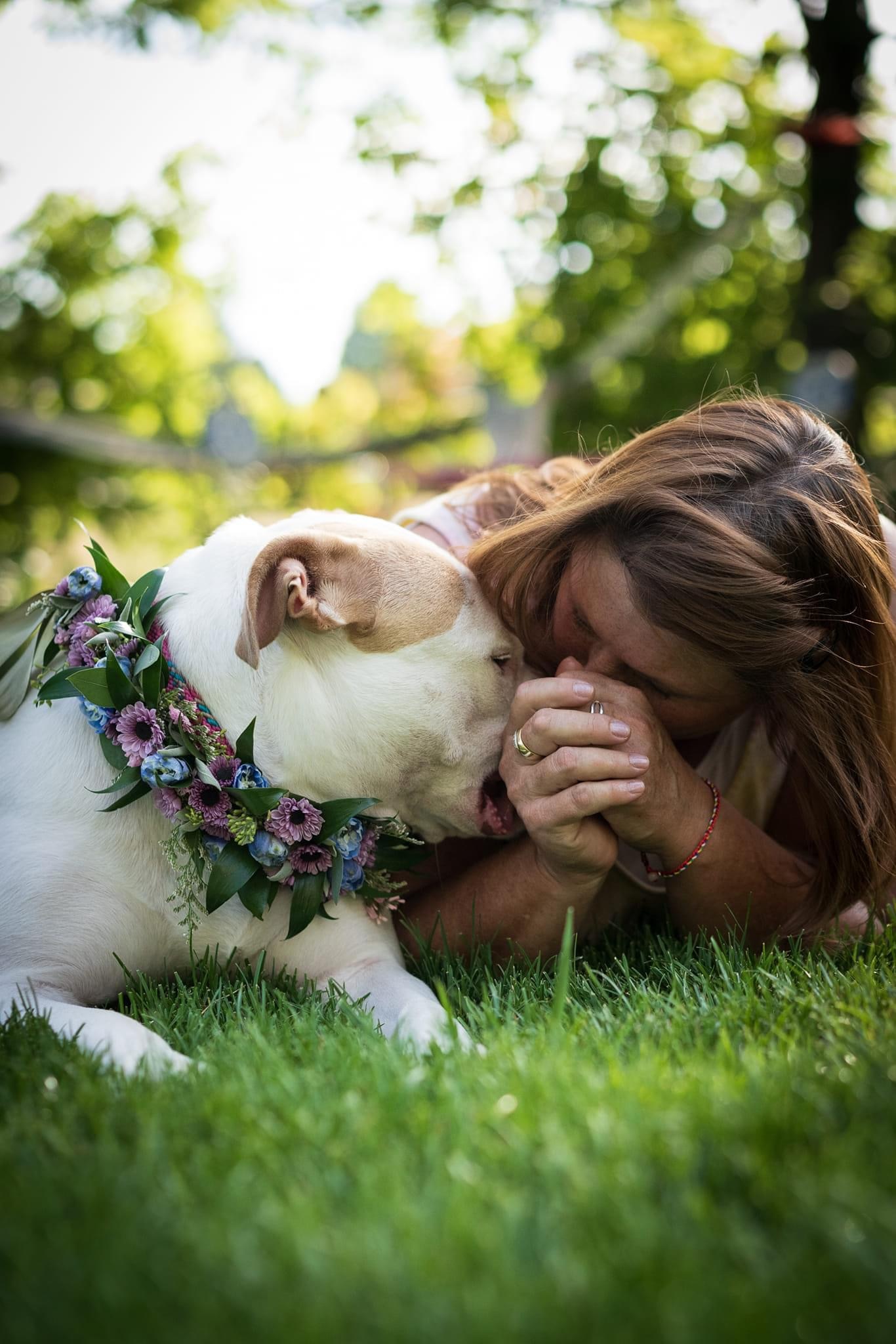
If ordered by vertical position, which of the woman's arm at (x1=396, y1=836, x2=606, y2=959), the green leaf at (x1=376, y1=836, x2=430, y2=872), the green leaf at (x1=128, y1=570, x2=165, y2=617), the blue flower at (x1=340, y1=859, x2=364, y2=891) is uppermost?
the green leaf at (x1=128, y1=570, x2=165, y2=617)

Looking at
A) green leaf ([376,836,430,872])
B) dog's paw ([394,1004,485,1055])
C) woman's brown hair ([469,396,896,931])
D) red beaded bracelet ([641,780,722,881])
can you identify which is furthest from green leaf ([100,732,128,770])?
red beaded bracelet ([641,780,722,881])

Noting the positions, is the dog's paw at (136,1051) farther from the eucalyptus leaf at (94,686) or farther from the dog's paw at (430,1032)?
the eucalyptus leaf at (94,686)

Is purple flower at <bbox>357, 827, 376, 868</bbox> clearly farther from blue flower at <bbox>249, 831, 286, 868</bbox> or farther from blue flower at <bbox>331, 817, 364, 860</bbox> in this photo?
blue flower at <bbox>249, 831, 286, 868</bbox>

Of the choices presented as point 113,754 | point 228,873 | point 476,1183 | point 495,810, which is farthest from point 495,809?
point 476,1183

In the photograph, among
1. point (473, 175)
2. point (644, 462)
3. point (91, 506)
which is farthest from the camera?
point (91, 506)

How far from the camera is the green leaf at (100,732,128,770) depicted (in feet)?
7.57

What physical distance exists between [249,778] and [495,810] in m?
0.62

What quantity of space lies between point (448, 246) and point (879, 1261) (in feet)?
27.0

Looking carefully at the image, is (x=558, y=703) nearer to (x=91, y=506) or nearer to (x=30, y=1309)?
(x=30, y=1309)

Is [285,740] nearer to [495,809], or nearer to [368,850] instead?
[368,850]

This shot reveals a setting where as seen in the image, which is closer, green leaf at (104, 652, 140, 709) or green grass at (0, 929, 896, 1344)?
green grass at (0, 929, 896, 1344)

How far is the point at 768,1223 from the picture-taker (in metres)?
1.35

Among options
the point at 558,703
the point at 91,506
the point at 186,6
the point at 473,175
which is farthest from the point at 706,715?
the point at 91,506

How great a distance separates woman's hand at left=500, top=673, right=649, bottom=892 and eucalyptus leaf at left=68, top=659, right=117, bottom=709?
839mm
